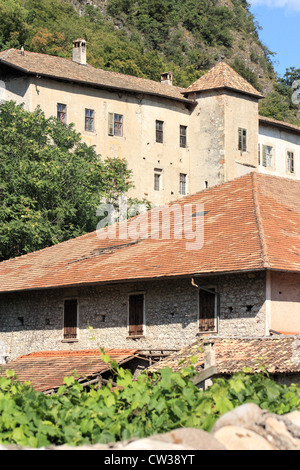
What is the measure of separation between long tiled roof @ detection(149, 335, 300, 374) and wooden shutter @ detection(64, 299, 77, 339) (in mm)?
5961

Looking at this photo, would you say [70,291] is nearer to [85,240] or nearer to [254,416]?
[85,240]

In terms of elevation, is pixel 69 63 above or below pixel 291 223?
above

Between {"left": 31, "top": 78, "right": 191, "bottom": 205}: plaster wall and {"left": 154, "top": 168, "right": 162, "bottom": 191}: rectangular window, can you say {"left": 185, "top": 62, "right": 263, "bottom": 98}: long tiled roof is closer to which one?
{"left": 31, "top": 78, "right": 191, "bottom": 205}: plaster wall

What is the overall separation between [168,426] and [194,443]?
190cm

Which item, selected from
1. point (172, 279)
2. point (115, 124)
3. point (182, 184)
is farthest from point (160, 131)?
point (172, 279)

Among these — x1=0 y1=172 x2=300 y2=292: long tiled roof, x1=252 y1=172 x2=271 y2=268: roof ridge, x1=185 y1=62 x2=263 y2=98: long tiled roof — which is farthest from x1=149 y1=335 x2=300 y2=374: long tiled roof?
x1=185 y1=62 x2=263 y2=98: long tiled roof

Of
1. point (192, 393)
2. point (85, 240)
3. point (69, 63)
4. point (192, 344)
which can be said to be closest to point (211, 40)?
point (69, 63)

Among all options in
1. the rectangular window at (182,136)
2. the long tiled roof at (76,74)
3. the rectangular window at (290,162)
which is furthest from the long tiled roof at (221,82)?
the rectangular window at (290,162)

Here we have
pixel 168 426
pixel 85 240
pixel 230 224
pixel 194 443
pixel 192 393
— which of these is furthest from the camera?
pixel 85 240

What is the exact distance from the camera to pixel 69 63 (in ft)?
162

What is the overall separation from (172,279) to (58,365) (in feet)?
12.5

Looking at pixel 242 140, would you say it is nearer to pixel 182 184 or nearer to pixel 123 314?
pixel 182 184

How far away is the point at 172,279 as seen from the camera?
22.8 metres

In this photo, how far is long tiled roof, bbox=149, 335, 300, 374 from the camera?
17172 mm
